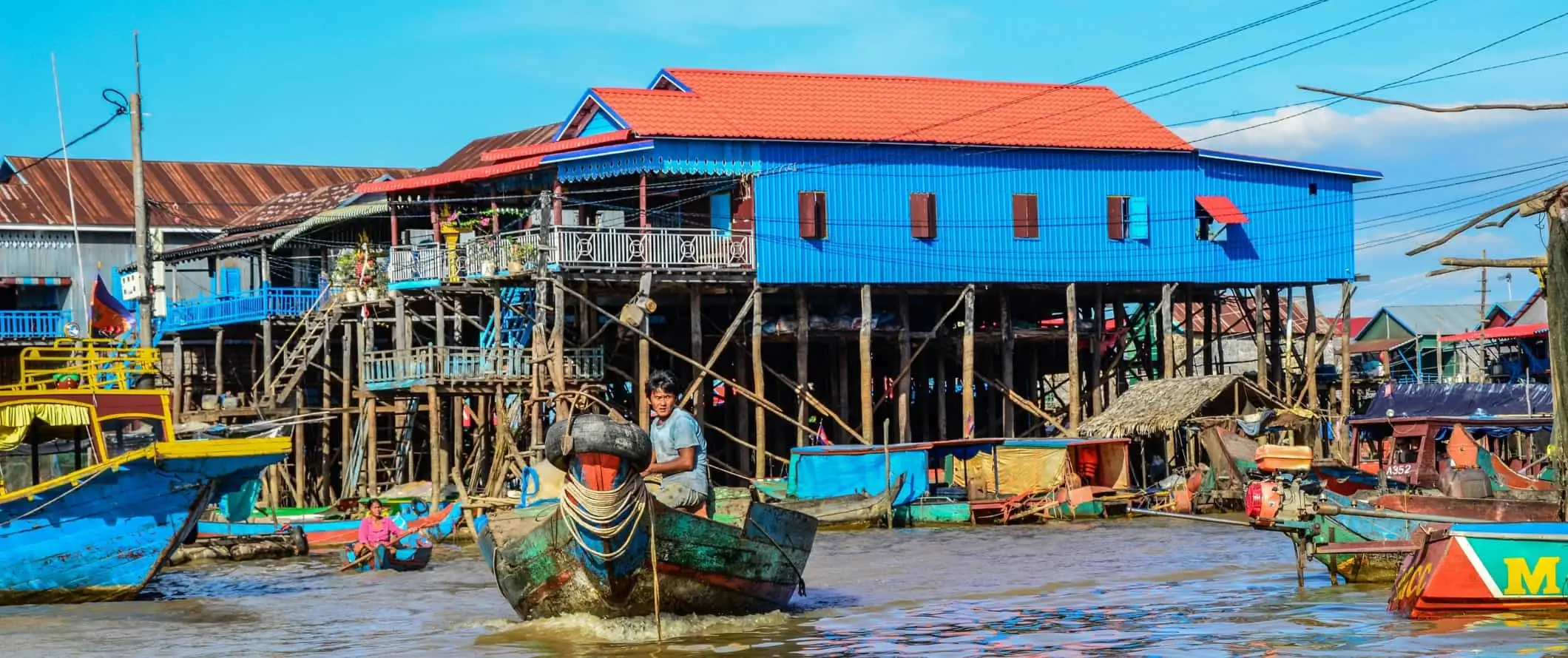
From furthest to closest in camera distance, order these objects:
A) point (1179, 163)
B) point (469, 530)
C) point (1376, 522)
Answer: point (1179, 163) < point (469, 530) < point (1376, 522)

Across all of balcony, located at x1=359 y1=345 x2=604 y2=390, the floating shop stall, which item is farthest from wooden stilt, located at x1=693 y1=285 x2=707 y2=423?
the floating shop stall

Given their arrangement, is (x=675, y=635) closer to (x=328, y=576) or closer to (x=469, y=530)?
(x=328, y=576)

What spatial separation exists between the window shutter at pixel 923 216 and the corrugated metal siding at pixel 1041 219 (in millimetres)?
130

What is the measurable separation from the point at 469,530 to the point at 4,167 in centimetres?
2439

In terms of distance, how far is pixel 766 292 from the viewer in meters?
32.8

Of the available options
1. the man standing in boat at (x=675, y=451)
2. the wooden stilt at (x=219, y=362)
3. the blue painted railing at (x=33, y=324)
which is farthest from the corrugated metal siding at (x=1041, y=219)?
the blue painted railing at (x=33, y=324)

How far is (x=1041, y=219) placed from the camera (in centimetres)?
3453

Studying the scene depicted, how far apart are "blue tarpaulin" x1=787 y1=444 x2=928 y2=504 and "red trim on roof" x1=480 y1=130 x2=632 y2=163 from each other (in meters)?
5.95

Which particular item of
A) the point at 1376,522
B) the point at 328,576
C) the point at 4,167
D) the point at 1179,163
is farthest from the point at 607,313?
the point at 4,167

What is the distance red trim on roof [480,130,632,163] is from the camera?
3092 cm

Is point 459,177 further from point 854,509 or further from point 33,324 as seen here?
point 33,324

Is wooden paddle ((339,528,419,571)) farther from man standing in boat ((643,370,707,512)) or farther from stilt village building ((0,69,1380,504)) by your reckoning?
man standing in boat ((643,370,707,512))

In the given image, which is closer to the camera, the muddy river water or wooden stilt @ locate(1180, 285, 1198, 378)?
the muddy river water

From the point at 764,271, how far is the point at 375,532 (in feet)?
34.3
